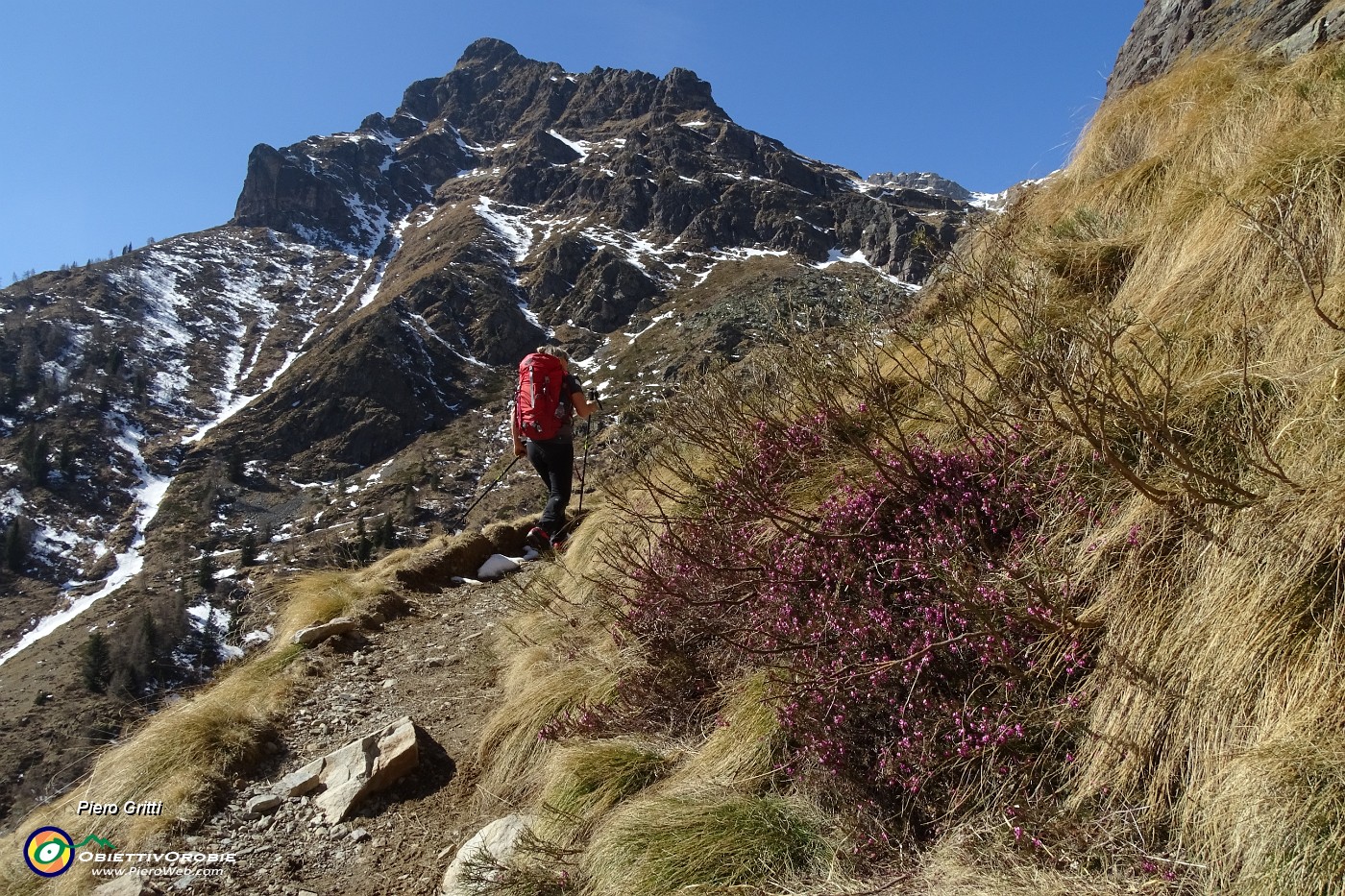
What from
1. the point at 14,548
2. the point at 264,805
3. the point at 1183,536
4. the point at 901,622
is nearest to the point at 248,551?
the point at 14,548

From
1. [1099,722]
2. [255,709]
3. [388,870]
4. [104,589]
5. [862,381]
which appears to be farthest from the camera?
[104,589]

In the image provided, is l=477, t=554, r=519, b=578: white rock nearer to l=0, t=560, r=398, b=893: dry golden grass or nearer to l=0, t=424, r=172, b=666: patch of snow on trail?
l=0, t=560, r=398, b=893: dry golden grass

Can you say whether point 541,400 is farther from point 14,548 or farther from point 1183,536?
point 14,548

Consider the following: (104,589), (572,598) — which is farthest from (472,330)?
(572,598)

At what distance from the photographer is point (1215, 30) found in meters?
7.36

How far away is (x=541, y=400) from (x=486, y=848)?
560 cm

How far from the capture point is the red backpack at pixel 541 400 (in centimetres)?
833

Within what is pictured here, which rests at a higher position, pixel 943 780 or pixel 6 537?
pixel 6 537

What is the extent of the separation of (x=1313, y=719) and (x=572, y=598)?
18.7ft

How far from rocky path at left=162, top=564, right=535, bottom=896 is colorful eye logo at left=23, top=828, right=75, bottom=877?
2.89 ft

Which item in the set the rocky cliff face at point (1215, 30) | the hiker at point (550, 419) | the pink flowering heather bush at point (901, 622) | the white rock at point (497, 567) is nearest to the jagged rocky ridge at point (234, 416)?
the rocky cliff face at point (1215, 30)

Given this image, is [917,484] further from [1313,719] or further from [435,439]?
[435,439]

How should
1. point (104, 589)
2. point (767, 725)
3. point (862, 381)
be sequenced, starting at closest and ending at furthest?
point (767, 725) < point (862, 381) < point (104, 589)

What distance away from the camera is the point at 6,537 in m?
127
